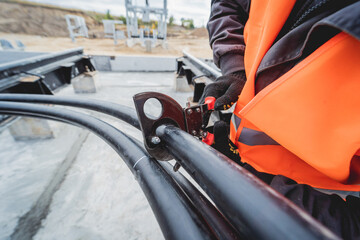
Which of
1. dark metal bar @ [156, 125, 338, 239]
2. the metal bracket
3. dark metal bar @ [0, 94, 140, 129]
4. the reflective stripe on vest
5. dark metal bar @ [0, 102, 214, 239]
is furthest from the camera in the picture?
dark metal bar @ [0, 94, 140, 129]

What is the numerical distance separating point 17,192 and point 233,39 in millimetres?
2006


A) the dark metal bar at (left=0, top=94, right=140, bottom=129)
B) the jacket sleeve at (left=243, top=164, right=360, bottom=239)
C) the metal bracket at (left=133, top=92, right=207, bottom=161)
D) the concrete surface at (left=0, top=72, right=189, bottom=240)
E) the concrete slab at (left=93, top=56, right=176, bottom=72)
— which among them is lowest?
the concrete surface at (left=0, top=72, right=189, bottom=240)

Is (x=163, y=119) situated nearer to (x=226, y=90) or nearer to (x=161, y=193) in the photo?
(x=161, y=193)

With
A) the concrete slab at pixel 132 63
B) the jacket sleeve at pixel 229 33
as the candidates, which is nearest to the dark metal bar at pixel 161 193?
the jacket sleeve at pixel 229 33

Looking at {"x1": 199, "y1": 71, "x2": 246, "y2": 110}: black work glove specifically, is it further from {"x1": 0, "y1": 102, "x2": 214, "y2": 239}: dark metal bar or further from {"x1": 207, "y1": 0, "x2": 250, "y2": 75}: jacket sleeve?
{"x1": 0, "y1": 102, "x2": 214, "y2": 239}: dark metal bar

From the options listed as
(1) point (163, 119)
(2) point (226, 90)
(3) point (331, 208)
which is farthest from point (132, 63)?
(3) point (331, 208)

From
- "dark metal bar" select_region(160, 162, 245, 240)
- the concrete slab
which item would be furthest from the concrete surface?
the concrete slab

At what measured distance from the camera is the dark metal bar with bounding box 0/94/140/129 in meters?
0.81

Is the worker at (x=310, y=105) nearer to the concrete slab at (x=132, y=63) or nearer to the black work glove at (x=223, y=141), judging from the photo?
the black work glove at (x=223, y=141)

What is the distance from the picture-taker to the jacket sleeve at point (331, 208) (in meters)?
0.48

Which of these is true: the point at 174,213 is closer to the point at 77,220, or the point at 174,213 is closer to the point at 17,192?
the point at 77,220

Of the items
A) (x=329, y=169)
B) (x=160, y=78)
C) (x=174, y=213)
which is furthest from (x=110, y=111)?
(x=160, y=78)

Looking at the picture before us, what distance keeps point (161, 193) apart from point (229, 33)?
91cm

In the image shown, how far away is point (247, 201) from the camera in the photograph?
0.93ft
